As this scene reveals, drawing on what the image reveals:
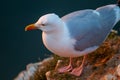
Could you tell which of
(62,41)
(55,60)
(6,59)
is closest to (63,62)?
(55,60)

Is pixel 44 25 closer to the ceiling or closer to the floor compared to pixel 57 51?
closer to the ceiling

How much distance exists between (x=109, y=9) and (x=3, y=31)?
65.3 inches

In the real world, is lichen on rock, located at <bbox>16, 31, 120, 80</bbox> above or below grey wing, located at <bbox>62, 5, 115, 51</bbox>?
below

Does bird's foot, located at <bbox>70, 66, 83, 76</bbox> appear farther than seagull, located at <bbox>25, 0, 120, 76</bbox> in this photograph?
Yes

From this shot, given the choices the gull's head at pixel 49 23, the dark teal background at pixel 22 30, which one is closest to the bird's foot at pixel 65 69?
the gull's head at pixel 49 23

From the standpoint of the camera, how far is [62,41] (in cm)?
192

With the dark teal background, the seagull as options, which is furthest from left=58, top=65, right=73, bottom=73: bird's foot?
the dark teal background

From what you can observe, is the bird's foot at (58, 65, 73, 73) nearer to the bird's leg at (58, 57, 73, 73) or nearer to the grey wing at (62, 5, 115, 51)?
the bird's leg at (58, 57, 73, 73)

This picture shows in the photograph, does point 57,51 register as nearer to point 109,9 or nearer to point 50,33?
point 50,33

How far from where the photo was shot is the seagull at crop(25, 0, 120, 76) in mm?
1910

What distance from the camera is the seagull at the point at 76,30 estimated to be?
1910mm

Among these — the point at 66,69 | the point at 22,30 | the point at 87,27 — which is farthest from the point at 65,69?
the point at 22,30

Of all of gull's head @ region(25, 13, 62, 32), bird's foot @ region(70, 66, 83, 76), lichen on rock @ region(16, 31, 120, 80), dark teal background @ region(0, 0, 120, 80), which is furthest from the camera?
dark teal background @ region(0, 0, 120, 80)

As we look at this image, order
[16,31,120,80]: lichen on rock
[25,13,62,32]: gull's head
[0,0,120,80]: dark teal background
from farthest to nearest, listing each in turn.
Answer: [0,0,120,80]: dark teal background → [16,31,120,80]: lichen on rock → [25,13,62,32]: gull's head
